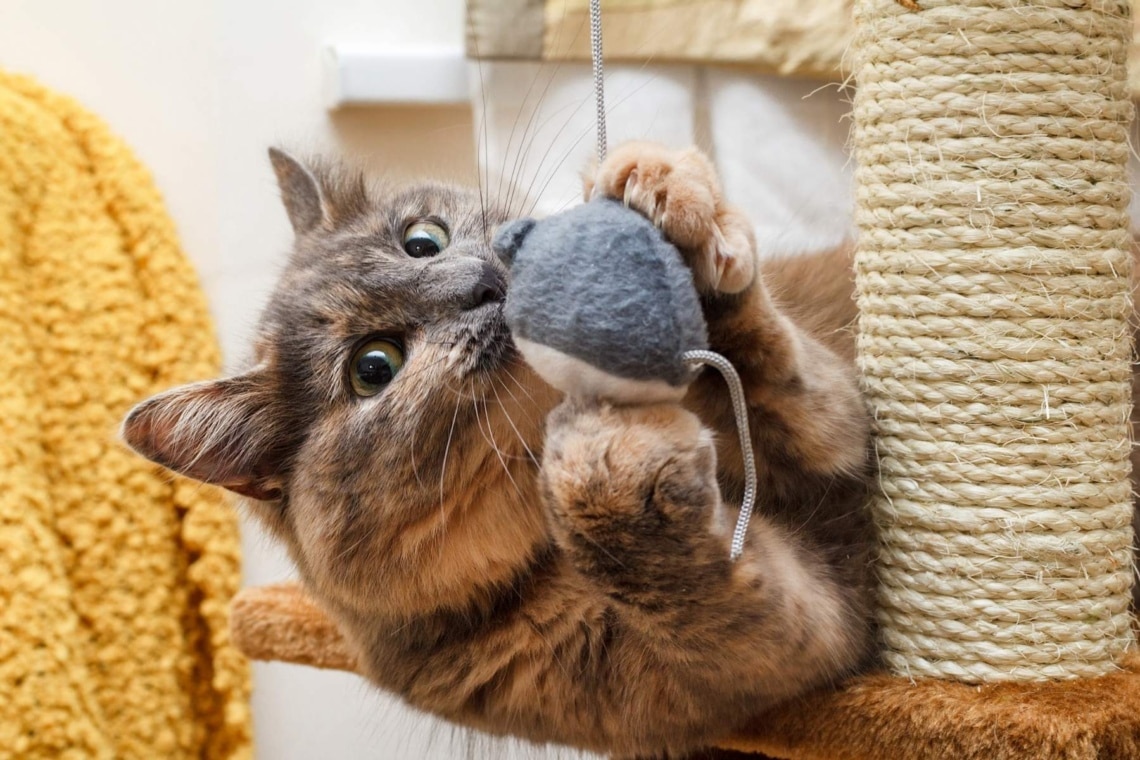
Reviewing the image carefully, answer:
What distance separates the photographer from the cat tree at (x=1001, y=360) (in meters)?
0.99

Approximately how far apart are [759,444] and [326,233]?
69 cm

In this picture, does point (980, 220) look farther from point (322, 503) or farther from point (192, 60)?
point (192, 60)

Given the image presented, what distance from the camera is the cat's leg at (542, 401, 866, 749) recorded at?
759mm

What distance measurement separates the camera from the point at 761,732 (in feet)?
3.43

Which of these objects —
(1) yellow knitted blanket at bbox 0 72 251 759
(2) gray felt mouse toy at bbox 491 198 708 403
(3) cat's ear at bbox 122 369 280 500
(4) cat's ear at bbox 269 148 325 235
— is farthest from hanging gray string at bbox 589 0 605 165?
(1) yellow knitted blanket at bbox 0 72 251 759

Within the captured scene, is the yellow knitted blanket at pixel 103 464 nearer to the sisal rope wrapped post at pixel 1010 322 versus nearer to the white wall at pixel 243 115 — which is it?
the white wall at pixel 243 115

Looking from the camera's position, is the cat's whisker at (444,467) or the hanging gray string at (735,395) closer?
the hanging gray string at (735,395)

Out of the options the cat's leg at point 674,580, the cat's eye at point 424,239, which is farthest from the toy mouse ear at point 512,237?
the cat's eye at point 424,239

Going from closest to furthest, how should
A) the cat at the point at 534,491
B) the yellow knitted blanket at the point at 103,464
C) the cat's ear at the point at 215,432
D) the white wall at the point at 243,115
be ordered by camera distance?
the cat at the point at 534,491 → the cat's ear at the point at 215,432 → the yellow knitted blanket at the point at 103,464 → the white wall at the point at 243,115

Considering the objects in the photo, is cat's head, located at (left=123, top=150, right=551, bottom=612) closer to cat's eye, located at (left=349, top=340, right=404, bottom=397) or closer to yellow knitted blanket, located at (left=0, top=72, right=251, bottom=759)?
cat's eye, located at (left=349, top=340, right=404, bottom=397)

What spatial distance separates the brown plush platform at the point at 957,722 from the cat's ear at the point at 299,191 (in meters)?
0.92

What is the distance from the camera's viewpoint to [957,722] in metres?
0.94

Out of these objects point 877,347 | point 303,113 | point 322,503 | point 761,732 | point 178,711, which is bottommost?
point 178,711

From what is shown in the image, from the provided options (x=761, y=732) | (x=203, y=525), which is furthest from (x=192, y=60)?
(x=761, y=732)
